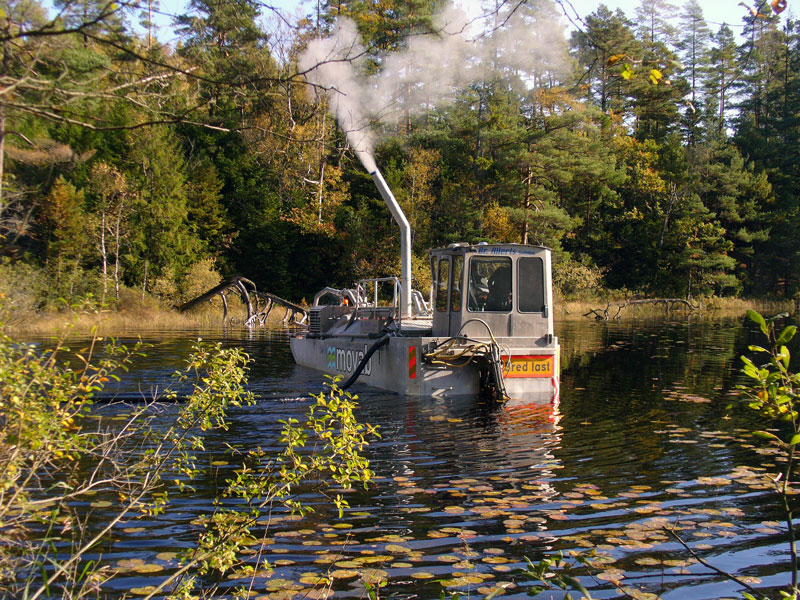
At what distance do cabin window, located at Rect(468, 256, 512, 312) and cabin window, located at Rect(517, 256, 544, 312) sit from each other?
0.22 metres

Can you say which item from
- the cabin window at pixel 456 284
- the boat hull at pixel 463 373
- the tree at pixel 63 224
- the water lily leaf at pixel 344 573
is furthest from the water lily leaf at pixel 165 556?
the tree at pixel 63 224

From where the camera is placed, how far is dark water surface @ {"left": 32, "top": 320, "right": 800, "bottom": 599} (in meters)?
5.32

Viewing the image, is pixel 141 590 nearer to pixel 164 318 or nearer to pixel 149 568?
pixel 149 568

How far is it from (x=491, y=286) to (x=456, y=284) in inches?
25.0

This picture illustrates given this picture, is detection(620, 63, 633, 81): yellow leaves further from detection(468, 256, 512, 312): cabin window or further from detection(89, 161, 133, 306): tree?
detection(89, 161, 133, 306): tree

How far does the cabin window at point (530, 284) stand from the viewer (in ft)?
44.0

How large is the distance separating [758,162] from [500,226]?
2698 centimetres

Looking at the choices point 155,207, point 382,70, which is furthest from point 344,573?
point 155,207

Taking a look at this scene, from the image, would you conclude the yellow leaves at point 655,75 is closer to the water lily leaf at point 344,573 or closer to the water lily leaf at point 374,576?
the water lily leaf at point 374,576

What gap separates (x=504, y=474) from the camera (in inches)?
326

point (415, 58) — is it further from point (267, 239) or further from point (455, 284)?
point (267, 239)

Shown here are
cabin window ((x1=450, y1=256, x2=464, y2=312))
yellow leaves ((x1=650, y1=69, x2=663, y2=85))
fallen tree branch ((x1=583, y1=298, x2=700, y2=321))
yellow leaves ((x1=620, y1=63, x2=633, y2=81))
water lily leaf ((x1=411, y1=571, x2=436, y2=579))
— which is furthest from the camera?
fallen tree branch ((x1=583, y1=298, x2=700, y2=321))

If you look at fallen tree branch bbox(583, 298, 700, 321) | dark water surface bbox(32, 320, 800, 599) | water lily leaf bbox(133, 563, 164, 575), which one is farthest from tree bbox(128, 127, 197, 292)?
water lily leaf bbox(133, 563, 164, 575)

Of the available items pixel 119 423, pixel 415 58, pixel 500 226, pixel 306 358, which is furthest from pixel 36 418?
pixel 500 226
